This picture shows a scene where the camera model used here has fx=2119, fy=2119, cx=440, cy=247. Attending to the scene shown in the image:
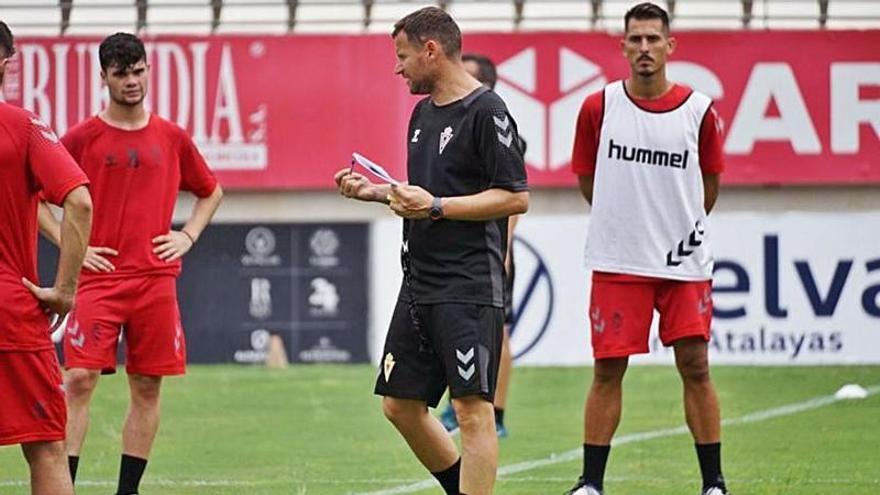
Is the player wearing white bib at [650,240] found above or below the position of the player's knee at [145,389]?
above

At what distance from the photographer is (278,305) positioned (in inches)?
794

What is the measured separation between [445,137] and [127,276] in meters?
2.28

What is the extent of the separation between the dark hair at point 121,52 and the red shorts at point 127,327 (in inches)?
39.5

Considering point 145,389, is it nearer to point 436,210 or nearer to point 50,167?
point 436,210

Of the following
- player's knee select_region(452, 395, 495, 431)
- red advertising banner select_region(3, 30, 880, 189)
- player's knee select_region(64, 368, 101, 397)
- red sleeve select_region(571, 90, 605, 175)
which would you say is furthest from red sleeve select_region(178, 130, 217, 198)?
red advertising banner select_region(3, 30, 880, 189)

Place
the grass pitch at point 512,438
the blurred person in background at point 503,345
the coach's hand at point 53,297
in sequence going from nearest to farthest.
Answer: the coach's hand at point 53,297 < the grass pitch at point 512,438 < the blurred person in background at point 503,345

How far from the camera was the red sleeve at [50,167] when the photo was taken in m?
7.11

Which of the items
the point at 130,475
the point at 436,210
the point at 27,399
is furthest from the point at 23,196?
the point at 130,475

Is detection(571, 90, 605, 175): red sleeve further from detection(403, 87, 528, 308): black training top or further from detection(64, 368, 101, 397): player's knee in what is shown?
detection(64, 368, 101, 397): player's knee

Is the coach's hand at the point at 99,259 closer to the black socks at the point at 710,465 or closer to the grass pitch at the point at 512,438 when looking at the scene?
the grass pitch at the point at 512,438

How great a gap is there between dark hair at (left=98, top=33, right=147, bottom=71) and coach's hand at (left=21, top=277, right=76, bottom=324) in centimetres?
239

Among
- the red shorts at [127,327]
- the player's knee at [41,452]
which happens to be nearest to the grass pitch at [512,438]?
the red shorts at [127,327]

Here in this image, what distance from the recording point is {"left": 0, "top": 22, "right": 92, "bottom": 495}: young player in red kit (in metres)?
7.13

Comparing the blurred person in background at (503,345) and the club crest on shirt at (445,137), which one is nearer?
the club crest on shirt at (445,137)
